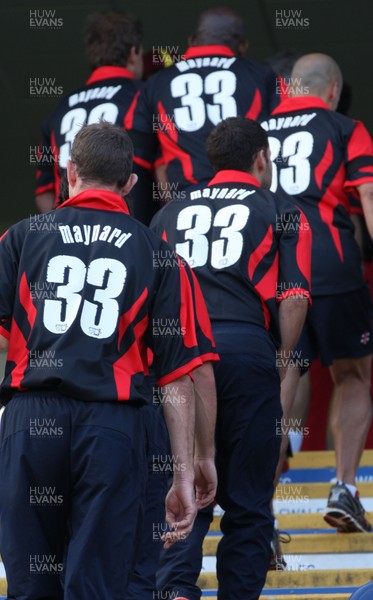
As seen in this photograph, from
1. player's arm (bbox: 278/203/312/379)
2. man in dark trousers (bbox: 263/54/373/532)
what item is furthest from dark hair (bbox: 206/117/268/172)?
man in dark trousers (bbox: 263/54/373/532)

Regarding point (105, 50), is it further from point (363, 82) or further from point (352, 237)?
point (363, 82)

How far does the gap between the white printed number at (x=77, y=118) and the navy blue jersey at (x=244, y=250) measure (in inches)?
67.3

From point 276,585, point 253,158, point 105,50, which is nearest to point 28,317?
point 253,158

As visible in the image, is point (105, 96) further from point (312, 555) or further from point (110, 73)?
point (312, 555)

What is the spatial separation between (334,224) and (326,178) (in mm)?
201

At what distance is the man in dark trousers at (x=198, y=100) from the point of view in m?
5.91

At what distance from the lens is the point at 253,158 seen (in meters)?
4.71

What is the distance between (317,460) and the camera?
22.5 ft

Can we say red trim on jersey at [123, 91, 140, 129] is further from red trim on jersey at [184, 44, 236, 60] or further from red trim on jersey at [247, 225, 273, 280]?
red trim on jersey at [247, 225, 273, 280]

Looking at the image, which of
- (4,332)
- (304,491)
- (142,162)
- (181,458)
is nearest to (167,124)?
(142,162)

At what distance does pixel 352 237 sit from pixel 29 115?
472 centimetres

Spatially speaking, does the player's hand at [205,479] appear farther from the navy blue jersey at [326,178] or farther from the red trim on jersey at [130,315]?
the navy blue jersey at [326,178]

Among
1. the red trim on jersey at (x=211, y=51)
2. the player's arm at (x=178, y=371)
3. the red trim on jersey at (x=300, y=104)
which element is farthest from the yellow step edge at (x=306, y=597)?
the red trim on jersey at (x=211, y=51)

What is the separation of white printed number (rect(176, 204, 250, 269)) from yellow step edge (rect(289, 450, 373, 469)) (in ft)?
8.20
